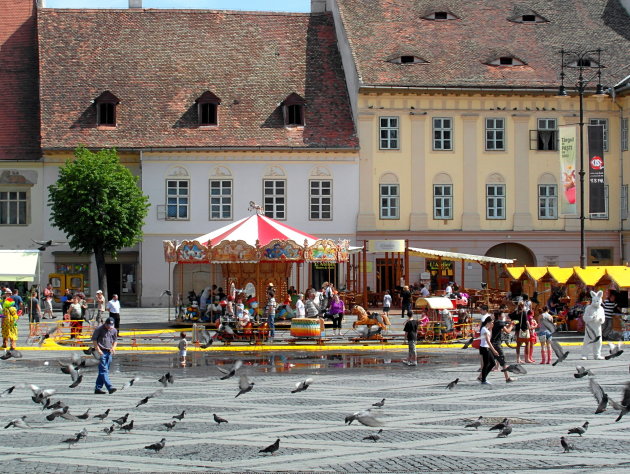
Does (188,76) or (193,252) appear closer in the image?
(193,252)

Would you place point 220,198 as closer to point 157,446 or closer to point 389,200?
point 389,200

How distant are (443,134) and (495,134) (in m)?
2.47

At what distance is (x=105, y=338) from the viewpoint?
881 inches

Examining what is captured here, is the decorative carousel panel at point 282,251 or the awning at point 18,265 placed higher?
the decorative carousel panel at point 282,251

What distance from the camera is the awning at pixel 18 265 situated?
1481 inches

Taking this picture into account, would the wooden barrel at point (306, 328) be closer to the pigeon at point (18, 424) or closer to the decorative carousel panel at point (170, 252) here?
the decorative carousel panel at point (170, 252)

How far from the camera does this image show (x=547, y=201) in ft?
181

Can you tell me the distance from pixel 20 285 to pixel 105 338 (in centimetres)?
3111

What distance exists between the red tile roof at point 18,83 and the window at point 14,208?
1.82 meters

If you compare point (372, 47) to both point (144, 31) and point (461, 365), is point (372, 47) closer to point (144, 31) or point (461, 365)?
point (144, 31)

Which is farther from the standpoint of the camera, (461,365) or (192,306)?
(192,306)

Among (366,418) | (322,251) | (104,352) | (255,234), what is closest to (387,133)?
(322,251)

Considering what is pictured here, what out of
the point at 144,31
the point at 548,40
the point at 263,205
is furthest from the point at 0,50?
the point at 548,40

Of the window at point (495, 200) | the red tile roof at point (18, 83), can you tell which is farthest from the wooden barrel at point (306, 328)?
the red tile roof at point (18, 83)
